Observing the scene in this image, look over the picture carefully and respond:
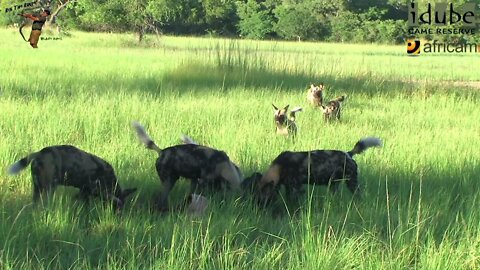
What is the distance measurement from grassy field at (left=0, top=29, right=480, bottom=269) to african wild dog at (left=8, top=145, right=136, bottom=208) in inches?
5.1

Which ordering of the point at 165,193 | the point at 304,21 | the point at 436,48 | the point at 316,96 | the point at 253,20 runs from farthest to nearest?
the point at 253,20 < the point at 304,21 < the point at 436,48 < the point at 316,96 < the point at 165,193

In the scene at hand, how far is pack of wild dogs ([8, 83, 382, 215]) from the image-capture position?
378cm

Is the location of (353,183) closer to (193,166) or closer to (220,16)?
(193,166)

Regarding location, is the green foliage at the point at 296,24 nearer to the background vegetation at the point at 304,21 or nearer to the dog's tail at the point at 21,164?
the background vegetation at the point at 304,21

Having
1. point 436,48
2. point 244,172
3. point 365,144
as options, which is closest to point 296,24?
point 436,48

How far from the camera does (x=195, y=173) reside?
167 inches

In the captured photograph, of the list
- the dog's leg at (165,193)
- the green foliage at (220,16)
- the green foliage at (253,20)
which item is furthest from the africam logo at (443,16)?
the dog's leg at (165,193)

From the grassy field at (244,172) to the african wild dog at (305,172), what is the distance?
135mm

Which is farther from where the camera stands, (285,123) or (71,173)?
(285,123)

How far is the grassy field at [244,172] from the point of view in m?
3.05

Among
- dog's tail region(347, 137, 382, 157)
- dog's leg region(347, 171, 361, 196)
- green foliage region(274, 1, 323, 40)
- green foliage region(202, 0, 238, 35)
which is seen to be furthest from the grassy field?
green foliage region(274, 1, 323, 40)

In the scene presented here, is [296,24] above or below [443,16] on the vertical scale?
below

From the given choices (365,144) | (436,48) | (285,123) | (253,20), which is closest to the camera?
(365,144)

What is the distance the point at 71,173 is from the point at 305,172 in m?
1.74
